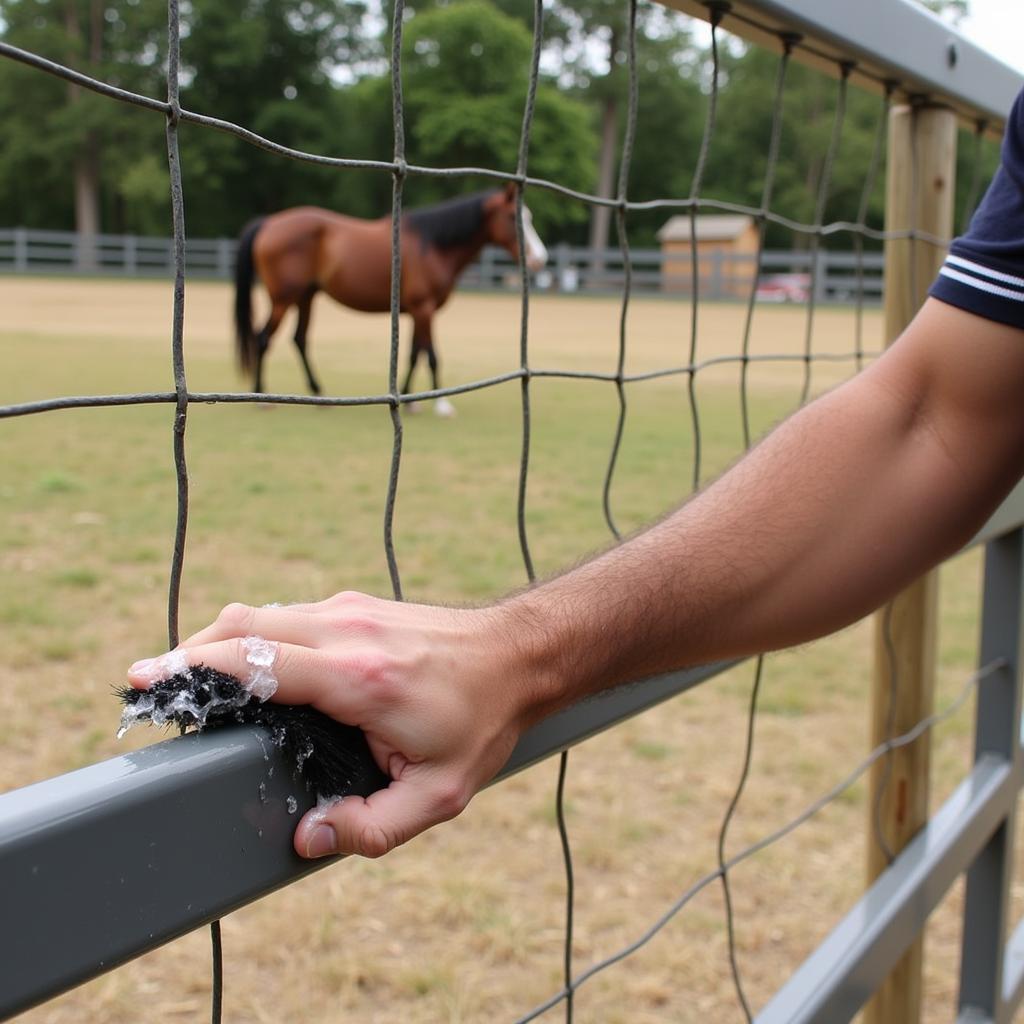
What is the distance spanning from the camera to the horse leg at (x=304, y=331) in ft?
29.8

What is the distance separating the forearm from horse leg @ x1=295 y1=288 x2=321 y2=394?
26.8 feet

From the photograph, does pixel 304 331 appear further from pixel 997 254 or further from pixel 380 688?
pixel 380 688

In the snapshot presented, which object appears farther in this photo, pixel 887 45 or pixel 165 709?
pixel 887 45

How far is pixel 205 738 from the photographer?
56 cm

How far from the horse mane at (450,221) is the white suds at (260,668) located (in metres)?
8.82

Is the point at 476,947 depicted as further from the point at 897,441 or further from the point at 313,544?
the point at 313,544

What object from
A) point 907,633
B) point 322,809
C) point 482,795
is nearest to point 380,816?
point 322,809

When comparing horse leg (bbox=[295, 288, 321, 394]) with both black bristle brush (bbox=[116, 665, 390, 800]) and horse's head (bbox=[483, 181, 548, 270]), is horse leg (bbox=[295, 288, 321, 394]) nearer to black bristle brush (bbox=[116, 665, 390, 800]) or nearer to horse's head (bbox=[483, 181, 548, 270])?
horse's head (bbox=[483, 181, 548, 270])

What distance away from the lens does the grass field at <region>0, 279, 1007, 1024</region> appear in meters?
1.83

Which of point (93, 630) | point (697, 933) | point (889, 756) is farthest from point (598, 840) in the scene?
point (93, 630)

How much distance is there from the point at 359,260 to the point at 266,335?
3.65 ft

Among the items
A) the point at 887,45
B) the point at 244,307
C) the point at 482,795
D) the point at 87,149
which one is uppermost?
the point at 87,149

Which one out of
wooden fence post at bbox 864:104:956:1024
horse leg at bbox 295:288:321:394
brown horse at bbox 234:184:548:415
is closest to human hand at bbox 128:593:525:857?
wooden fence post at bbox 864:104:956:1024

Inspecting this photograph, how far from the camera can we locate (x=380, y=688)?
1.87 feet
